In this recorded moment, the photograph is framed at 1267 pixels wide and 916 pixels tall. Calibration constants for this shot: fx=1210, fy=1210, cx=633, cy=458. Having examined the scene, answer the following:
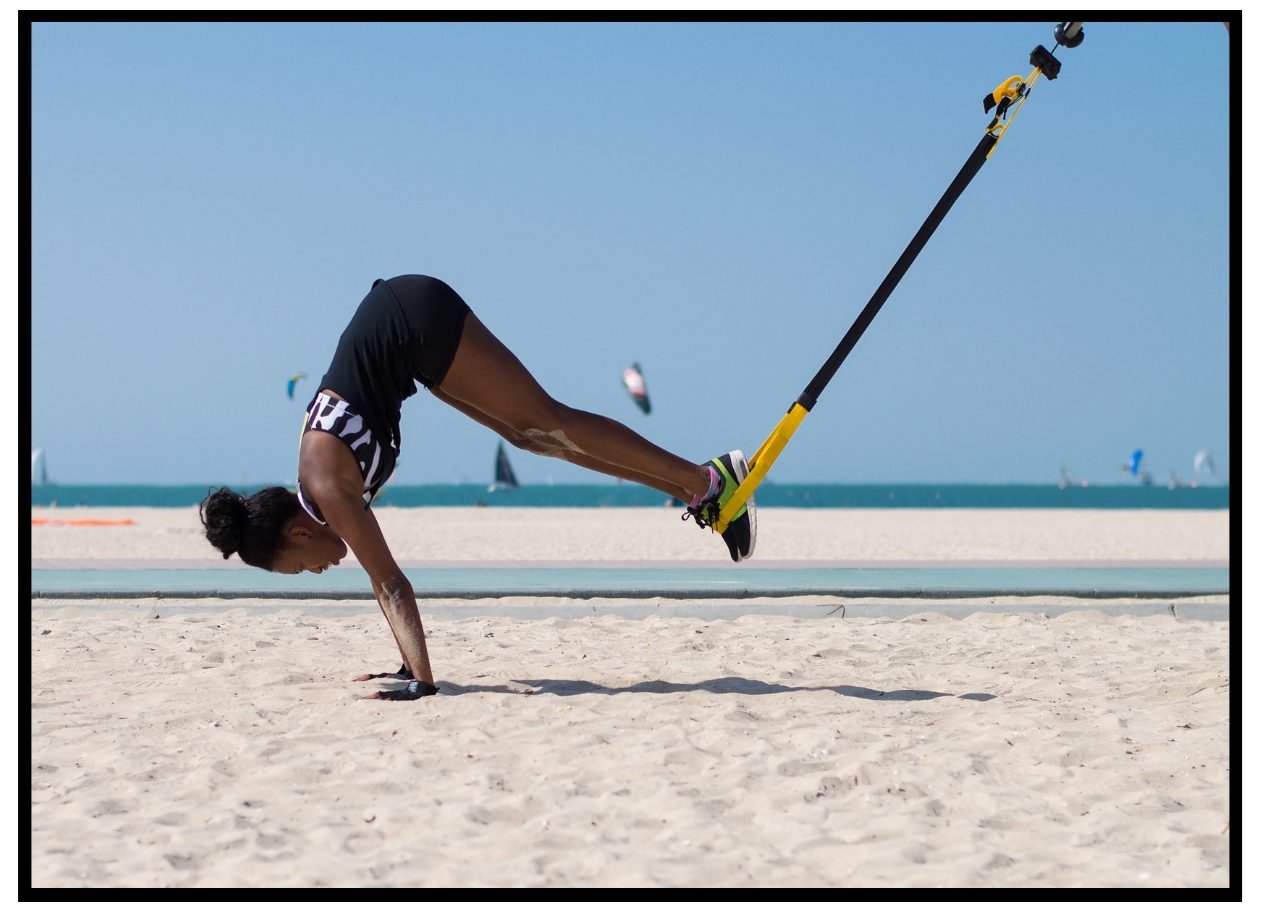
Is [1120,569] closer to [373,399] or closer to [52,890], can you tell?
[373,399]

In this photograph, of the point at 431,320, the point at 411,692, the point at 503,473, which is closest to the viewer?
the point at 431,320

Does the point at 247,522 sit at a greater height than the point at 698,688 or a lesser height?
greater

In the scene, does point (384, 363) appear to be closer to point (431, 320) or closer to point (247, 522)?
point (431, 320)

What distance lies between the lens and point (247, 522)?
15.2 feet

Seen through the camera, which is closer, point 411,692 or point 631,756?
point 631,756

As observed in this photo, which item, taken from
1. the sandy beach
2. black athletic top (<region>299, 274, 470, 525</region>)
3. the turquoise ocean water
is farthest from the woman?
the turquoise ocean water

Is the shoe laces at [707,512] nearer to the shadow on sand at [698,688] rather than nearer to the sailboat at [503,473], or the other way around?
the shadow on sand at [698,688]

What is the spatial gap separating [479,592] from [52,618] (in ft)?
8.70

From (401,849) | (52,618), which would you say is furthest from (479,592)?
(401,849)

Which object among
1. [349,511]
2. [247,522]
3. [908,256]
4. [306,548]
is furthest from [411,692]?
[908,256]

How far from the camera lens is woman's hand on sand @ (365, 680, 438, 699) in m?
4.76

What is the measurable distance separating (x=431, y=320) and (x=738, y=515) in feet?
4.48

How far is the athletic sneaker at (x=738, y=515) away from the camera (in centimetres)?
454
